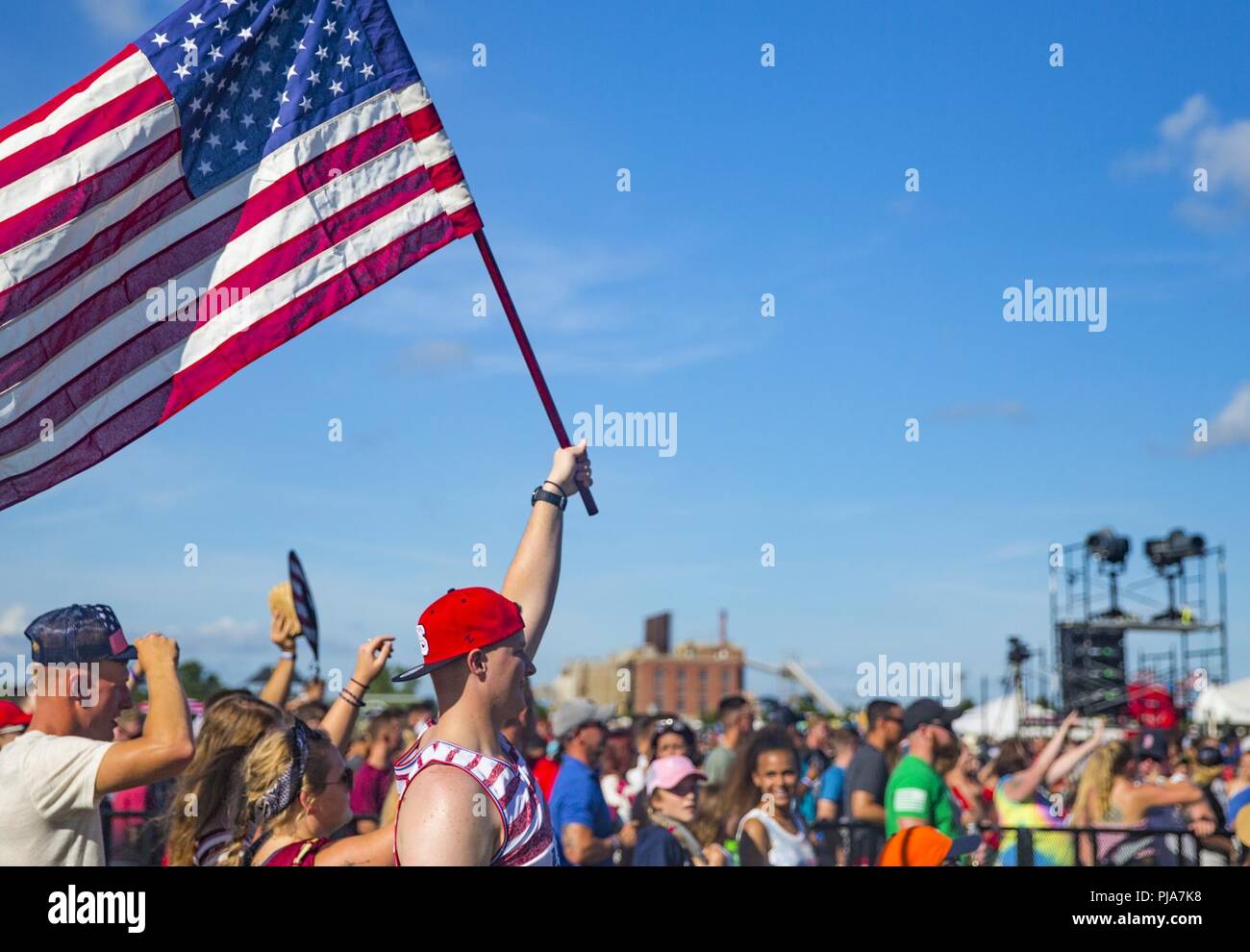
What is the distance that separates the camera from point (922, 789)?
775cm

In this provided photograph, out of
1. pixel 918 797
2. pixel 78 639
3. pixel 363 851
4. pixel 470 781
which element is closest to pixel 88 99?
pixel 78 639

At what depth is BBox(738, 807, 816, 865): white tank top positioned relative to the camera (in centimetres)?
662

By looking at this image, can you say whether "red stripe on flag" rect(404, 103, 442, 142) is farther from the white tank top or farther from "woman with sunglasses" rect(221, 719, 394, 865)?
the white tank top

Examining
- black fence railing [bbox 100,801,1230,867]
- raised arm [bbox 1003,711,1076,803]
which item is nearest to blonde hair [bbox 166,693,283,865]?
black fence railing [bbox 100,801,1230,867]

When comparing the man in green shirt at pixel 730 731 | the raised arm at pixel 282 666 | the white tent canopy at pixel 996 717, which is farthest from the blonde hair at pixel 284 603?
the white tent canopy at pixel 996 717

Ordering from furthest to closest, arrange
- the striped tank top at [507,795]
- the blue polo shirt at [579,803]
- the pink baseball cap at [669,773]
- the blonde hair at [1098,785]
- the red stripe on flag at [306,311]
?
the blonde hair at [1098,785] → the blue polo shirt at [579,803] → the pink baseball cap at [669,773] → the red stripe on flag at [306,311] → the striped tank top at [507,795]

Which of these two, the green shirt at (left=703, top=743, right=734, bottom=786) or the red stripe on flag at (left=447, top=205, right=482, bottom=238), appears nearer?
the red stripe on flag at (left=447, top=205, right=482, bottom=238)

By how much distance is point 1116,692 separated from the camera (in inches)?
1151

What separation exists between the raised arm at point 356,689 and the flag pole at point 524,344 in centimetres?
90

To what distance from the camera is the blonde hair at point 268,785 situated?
A: 4359 mm

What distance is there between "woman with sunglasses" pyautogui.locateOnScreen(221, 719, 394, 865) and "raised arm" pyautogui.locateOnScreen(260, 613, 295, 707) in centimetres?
167

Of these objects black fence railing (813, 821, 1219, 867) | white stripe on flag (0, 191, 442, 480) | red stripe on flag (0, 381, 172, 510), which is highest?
white stripe on flag (0, 191, 442, 480)

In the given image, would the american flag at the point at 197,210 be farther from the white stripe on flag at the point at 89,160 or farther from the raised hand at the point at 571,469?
the raised hand at the point at 571,469
